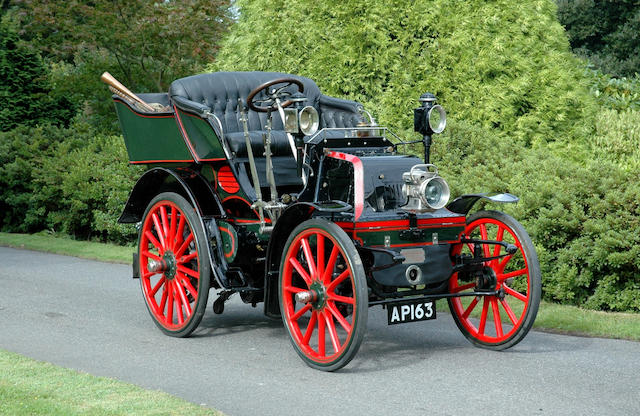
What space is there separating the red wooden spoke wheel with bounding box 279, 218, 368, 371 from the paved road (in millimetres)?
180

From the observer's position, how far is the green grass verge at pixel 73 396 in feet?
16.3

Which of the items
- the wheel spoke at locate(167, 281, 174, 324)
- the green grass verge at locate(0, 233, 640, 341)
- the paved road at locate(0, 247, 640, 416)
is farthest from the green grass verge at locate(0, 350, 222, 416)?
the green grass verge at locate(0, 233, 640, 341)

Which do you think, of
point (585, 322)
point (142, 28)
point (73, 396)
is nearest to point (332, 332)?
point (73, 396)

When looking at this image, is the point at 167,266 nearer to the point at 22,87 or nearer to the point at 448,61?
the point at 448,61

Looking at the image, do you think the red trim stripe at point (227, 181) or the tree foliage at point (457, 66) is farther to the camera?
the tree foliage at point (457, 66)

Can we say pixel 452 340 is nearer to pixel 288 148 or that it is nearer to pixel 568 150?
pixel 288 148

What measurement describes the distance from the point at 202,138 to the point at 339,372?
7.27ft

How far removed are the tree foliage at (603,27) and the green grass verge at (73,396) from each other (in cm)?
2460

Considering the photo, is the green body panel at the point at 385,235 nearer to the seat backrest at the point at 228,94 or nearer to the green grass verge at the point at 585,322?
the green grass verge at the point at 585,322

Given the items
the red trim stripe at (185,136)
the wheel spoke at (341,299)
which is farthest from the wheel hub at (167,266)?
the wheel spoke at (341,299)

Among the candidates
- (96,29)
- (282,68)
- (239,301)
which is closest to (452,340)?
(239,301)

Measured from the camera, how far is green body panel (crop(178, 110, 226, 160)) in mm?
6840

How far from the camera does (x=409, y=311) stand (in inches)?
233

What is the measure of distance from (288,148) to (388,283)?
1760 millimetres
